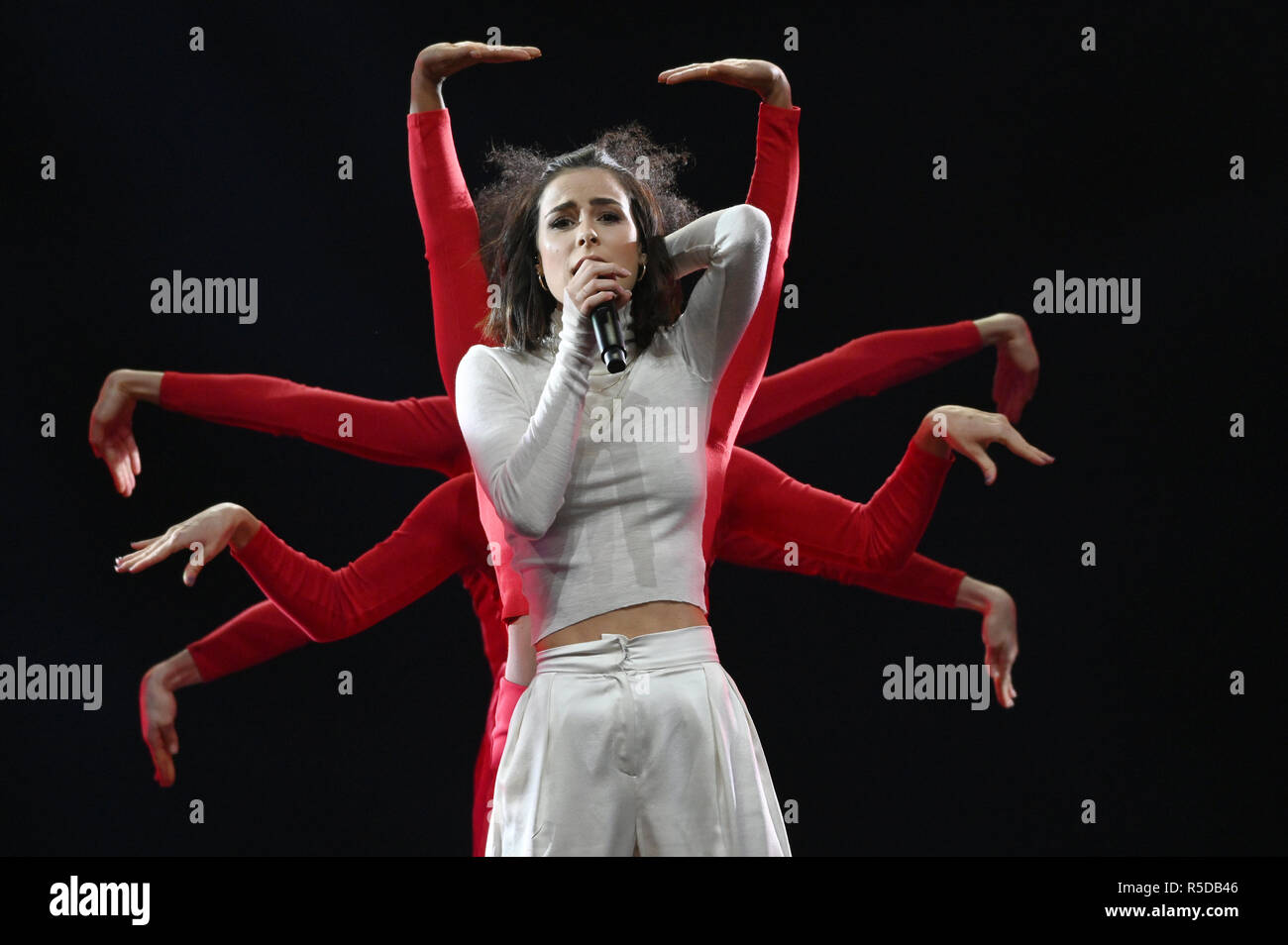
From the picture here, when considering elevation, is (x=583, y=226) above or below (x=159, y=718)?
above

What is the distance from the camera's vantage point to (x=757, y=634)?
321cm

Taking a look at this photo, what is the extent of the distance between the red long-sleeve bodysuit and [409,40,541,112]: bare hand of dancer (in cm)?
3

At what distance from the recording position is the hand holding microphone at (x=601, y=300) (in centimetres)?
169

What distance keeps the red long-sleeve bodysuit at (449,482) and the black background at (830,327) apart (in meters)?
0.24

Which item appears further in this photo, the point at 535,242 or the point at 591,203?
the point at 535,242

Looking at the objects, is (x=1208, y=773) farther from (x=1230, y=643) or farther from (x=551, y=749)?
(x=551, y=749)

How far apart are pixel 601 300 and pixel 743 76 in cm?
82

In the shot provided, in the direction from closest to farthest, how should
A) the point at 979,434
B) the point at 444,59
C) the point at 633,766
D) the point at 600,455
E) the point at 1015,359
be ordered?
the point at 633,766, the point at 600,455, the point at 979,434, the point at 444,59, the point at 1015,359

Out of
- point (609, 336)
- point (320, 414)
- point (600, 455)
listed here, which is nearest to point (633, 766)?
point (600, 455)

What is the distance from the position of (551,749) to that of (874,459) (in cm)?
167

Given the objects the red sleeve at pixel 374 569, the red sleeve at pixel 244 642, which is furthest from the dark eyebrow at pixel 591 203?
the red sleeve at pixel 244 642

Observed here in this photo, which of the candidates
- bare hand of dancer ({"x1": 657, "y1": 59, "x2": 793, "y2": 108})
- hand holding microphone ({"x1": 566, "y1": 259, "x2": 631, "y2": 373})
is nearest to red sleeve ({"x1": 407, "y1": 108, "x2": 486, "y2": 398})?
bare hand of dancer ({"x1": 657, "y1": 59, "x2": 793, "y2": 108})

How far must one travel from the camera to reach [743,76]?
238 centimetres

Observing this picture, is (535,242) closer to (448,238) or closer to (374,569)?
(448,238)
